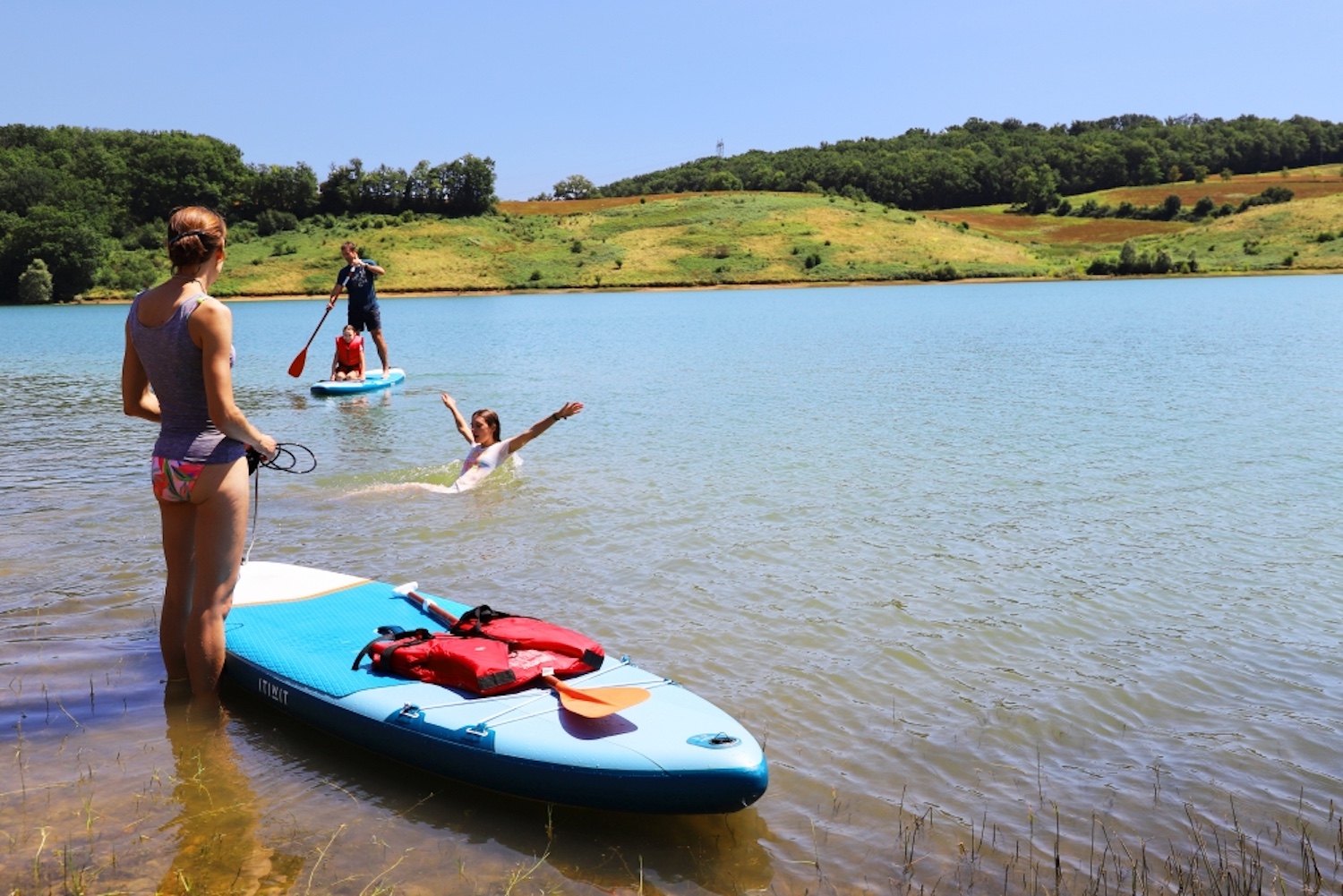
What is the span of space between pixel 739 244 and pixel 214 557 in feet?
255

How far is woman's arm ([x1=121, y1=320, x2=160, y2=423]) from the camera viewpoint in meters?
4.93

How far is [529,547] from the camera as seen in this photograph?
914 centimetres

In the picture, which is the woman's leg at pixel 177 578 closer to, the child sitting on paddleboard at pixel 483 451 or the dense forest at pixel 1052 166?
the child sitting on paddleboard at pixel 483 451

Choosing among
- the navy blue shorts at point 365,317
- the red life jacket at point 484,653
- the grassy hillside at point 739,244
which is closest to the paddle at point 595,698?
the red life jacket at point 484,653

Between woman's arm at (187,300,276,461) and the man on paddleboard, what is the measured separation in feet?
46.1

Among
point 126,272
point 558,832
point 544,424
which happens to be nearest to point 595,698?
point 558,832

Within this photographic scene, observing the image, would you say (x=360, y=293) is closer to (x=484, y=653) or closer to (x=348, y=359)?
(x=348, y=359)

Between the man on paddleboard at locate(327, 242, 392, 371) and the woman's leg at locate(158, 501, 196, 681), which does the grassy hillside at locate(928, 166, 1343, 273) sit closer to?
the man on paddleboard at locate(327, 242, 392, 371)

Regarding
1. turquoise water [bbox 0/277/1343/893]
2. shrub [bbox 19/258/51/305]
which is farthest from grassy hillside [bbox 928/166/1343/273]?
shrub [bbox 19/258/51/305]

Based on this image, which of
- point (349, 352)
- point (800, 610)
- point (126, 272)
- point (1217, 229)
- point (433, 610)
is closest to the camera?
point (433, 610)

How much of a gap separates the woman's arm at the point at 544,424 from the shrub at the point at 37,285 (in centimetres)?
6213

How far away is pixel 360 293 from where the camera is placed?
62.7ft

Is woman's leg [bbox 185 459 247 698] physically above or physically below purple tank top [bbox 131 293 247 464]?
below

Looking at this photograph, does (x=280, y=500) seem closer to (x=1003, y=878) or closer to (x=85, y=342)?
(x=1003, y=878)
